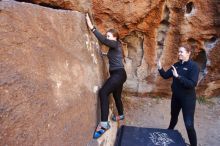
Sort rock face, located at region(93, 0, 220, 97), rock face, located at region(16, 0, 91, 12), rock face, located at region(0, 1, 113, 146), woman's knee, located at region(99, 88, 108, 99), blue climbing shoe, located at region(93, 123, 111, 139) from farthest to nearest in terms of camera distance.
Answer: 1. rock face, located at region(93, 0, 220, 97)
2. rock face, located at region(16, 0, 91, 12)
3. woman's knee, located at region(99, 88, 108, 99)
4. blue climbing shoe, located at region(93, 123, 111, 139)
5. rock face, located at region(0, 1, 113, 146)

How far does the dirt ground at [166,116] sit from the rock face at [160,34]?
211 mm

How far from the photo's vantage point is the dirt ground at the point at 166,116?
13.4ft

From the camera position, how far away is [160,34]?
475 cm

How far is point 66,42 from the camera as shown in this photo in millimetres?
2717

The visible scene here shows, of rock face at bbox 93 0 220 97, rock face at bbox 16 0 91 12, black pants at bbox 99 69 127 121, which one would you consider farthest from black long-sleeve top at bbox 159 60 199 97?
rock face at bbox 16 0 91 12

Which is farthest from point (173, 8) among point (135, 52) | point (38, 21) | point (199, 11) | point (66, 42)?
point (38, 21)

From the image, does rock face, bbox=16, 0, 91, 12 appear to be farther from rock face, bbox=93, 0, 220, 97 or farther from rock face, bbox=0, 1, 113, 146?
rock face, bbox=0, 1, 113, 146

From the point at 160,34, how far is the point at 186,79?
208cm

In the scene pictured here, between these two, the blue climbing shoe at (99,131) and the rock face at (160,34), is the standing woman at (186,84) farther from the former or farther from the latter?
the rock face at (160,34)

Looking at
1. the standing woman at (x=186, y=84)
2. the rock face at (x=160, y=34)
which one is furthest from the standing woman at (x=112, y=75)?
the rock face at (x=160, y=34)

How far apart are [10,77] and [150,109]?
11.5 ft

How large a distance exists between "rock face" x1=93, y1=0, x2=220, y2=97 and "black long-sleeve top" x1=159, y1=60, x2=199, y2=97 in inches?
64.9

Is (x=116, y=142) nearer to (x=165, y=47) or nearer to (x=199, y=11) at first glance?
(x=165, y=47)

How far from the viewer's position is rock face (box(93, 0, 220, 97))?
4.34 m
